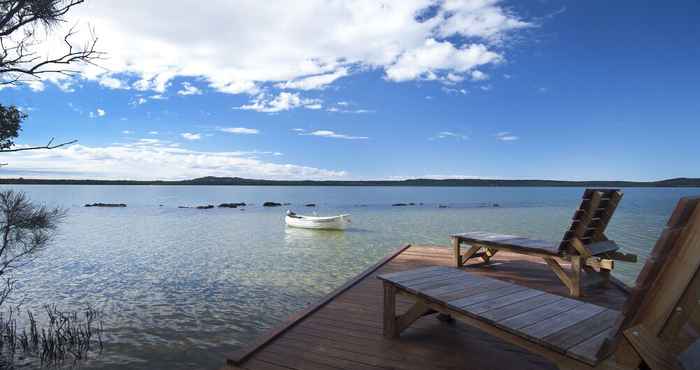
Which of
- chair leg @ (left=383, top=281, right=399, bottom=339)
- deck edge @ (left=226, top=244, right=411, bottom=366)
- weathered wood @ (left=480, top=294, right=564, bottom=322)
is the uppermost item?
weathered wood @ (left=480, top=294, right=564, bottom=322)

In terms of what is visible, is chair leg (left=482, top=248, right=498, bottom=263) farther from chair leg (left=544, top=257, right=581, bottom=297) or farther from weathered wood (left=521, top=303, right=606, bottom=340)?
weathered wood (left=521, top=303, right=606, bottom=340)

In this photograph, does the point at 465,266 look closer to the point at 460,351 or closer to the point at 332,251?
the point at 460,351

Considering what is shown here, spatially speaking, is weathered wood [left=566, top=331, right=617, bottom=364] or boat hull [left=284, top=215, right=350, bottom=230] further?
boat hull [left=284, top=215, right=350, bottom=230]

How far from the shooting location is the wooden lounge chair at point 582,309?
172 centimetres

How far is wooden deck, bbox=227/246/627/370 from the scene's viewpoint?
3725 millimetres

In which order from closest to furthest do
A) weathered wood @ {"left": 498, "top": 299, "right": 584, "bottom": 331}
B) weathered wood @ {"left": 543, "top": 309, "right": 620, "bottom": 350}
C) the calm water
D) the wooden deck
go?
weathered wood @ {"left": 543, "top": 309, "right": 620, "bottom": 350}, weathered wood @ {"left": 498, "top": 299, "right": 584, "bottom": 331}, the wooden deck, the calm water

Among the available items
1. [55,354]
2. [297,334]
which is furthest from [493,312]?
[55,354]

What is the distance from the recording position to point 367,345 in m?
4.13

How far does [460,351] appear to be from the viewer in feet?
13.1

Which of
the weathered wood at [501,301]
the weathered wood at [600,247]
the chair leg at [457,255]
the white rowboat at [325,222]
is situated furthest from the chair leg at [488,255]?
the white rowboat at [325,222]

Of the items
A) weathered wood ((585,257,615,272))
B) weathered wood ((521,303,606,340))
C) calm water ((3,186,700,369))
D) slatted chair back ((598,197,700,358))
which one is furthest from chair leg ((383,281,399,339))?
weathered wood ((585,257,615,272))

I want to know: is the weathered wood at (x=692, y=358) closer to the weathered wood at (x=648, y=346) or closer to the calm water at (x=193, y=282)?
the weathered wood at (x=648, y=346)

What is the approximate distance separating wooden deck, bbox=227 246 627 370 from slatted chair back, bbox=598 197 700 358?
2089mm

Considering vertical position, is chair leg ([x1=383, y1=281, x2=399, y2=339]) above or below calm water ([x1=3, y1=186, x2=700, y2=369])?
above
